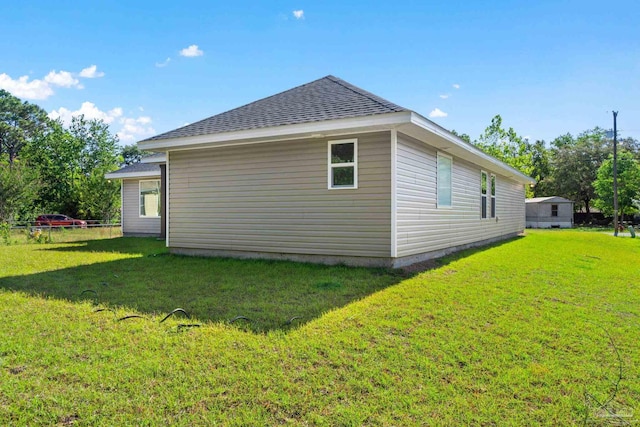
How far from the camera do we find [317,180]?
7711 millimetres

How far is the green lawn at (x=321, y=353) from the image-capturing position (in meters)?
2.38

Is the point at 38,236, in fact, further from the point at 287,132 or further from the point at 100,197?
the point at 100,197

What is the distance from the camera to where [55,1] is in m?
10.3

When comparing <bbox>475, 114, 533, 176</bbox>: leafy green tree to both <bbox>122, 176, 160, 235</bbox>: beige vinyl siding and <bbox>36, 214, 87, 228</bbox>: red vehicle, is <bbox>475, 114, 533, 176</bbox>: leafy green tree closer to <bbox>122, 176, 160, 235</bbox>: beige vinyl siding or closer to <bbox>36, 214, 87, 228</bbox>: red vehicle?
<bbox>122, 176, 160, 235</bbox>: beige vinyl siding

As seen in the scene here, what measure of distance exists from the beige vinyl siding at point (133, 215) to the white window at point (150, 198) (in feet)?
0.63

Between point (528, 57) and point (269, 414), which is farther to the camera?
point (528, 57)

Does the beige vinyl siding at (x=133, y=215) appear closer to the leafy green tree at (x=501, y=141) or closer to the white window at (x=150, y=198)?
the white window at (x=150, y=198)

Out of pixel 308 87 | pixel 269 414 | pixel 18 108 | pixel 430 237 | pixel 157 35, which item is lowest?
pixel 269 414

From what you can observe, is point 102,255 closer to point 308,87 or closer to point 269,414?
point 308,87

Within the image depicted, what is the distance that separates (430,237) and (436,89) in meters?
13.1

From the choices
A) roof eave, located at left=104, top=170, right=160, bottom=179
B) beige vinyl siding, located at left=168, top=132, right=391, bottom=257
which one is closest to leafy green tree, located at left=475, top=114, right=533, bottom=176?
roof eave, located at left=104, top=170, right=160, bottom=179

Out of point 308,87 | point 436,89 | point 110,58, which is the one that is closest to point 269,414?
Result: point 308,87

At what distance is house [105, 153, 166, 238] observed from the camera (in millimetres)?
15544

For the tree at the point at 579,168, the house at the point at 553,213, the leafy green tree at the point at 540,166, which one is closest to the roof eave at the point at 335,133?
the house at the point at 553,213
